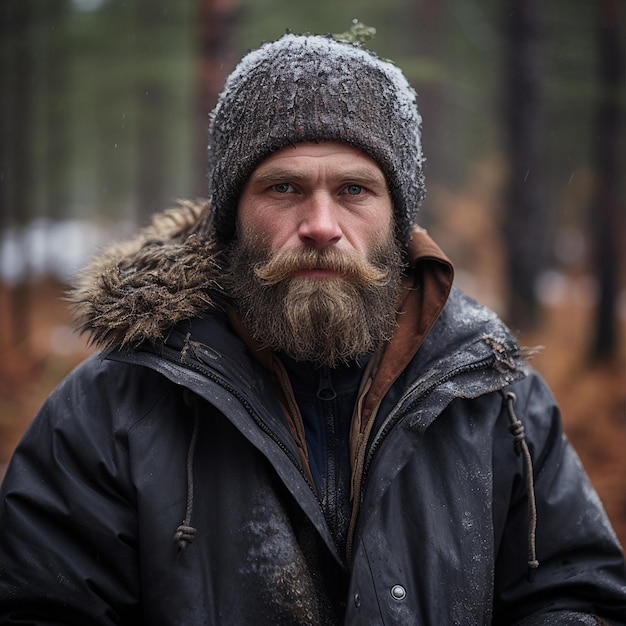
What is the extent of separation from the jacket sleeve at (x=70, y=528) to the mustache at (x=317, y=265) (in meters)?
0.79

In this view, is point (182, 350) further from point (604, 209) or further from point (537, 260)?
point (604, 209)

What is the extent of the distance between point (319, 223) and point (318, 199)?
0.11 m

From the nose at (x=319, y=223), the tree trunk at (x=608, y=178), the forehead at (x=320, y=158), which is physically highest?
the tree trunk at (x=608, y=178)

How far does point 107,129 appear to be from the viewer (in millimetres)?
22156

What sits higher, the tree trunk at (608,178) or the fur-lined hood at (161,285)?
the tree trunk at (608,178)

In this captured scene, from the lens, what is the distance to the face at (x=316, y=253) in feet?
8.64

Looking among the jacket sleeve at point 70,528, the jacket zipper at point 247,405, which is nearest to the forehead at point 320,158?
the jacket zipper at point 247,405

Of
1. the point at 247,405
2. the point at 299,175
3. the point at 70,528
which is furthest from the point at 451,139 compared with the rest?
the point at 70,528

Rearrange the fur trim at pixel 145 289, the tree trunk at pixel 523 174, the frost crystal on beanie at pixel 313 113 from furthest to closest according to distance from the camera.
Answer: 1. the tree trunk at pixel 523 174
2. the frost crystal on beanie at pixel 313 113
3. the fur trim at pixel 145 289

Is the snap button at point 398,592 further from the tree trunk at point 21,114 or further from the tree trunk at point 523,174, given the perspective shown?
the tree trunk at point 21,114

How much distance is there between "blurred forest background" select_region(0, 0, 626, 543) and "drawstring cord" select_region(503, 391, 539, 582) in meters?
1.93

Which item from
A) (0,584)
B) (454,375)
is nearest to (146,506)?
(0,584)

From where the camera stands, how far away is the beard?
2643mm

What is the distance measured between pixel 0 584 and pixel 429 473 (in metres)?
1.49
